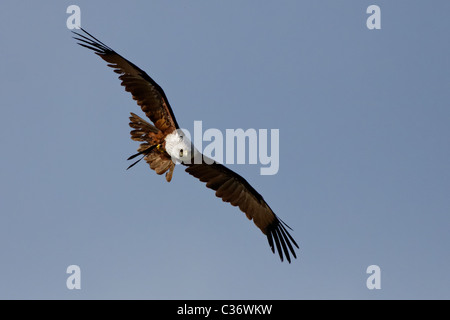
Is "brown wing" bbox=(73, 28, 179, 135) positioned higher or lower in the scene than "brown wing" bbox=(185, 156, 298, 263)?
higher

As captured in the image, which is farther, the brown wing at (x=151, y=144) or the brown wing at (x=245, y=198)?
the brown wing at (x=245, y=198)

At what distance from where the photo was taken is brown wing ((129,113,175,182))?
41.1 feet

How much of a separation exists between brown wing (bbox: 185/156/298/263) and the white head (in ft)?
2.76

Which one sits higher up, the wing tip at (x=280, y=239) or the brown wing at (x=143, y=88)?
the brown wing at (x=143, y=88)

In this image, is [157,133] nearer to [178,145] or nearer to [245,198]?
[178,145]

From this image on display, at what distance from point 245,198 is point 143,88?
3.39m

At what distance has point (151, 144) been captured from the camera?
41.5ft

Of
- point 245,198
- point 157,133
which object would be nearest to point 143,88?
point 157,133

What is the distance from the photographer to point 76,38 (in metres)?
12.4

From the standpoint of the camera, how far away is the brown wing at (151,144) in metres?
12.5

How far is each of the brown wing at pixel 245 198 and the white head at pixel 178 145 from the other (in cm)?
84
